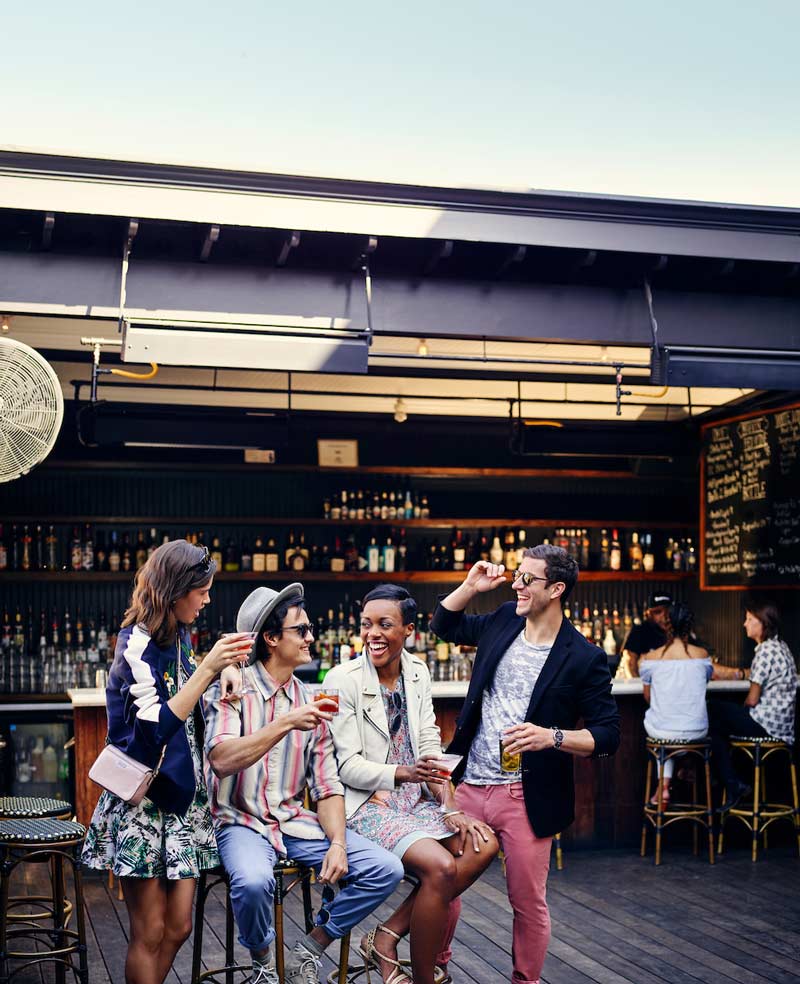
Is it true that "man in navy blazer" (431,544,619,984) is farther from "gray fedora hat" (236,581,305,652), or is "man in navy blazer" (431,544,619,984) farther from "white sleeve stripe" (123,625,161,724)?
"white sleeve stripe" (123,625,161,724)

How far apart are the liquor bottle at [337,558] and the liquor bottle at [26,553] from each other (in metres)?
2.19

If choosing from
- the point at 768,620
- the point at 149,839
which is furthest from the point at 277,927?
the point at 768,620

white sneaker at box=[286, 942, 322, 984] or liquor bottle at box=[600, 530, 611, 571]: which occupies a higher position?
liquor bottle at box=[600, 530, 611, 571]

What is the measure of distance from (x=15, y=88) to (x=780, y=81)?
655 cm

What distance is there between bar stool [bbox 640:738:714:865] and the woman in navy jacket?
3.66 meters

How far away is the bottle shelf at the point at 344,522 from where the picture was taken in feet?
26.3

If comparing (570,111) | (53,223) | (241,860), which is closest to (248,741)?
(241,860)

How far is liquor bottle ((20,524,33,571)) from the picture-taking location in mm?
7938

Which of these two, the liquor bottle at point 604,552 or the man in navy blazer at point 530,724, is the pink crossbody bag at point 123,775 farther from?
the liquor bottle at point 604,552

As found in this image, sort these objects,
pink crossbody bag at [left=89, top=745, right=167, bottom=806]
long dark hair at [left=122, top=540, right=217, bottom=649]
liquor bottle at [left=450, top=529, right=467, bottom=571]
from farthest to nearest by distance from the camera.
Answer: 1. liquor bottle at [left=450, top=529, right=467, bottom=571]
2. long dark hair at [left=122, top=540, right=217, bottom=649]
3. pink crossbody bag at [left=89, top=745, right=167, bottom=806]

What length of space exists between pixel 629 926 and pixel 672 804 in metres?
1.61

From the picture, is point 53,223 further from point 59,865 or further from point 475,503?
point 475,503

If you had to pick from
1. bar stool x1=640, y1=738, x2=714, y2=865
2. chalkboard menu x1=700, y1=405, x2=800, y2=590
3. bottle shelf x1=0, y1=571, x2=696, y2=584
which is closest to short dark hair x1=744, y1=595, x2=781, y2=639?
bar stool x1=640, y1=738, x2=714, y2=865

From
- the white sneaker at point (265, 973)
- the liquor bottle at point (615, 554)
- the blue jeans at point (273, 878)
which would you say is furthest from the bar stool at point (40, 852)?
the liquor bottle at point (615, 554)
